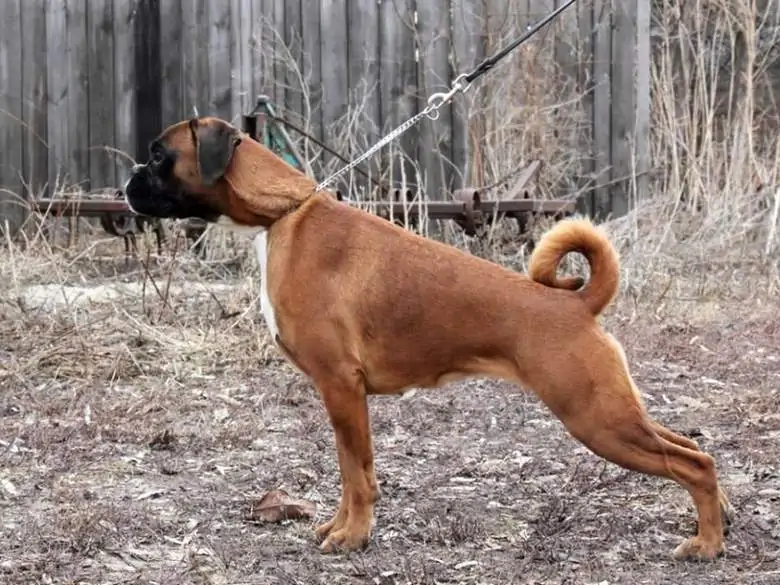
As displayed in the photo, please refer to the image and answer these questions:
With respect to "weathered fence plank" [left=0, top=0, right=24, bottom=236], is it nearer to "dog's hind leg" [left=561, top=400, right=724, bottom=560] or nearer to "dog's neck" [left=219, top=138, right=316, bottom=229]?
"dog's neck" [left=219, top=138, right=316, bottom=229]

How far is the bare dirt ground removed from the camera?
3.79 m

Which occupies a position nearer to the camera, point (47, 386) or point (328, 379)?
point (328, 379)

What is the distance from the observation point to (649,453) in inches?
148

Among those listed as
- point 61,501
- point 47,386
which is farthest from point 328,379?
point 47,386

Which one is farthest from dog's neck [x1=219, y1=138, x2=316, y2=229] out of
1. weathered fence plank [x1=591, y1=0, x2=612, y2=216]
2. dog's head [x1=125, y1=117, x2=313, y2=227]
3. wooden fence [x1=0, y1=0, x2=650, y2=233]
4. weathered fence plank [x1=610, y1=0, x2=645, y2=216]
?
weathered fence plank [x1=591, y1=0, x2=612, y2=216]

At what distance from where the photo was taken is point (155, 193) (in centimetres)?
411

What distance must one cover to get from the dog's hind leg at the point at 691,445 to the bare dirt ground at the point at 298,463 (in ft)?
0.19

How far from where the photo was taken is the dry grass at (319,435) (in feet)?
12.6

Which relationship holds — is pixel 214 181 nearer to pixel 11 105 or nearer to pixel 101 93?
pixel 101 93

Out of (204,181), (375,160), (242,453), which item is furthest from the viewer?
(375,160)

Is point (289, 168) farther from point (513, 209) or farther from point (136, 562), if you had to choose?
point (513, 209)

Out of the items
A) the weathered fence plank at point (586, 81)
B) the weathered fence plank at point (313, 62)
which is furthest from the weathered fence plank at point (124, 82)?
the weathered fence plank at point (586, 81)

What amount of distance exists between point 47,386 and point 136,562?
250 cm

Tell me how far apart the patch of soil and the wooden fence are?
12.9 feet
